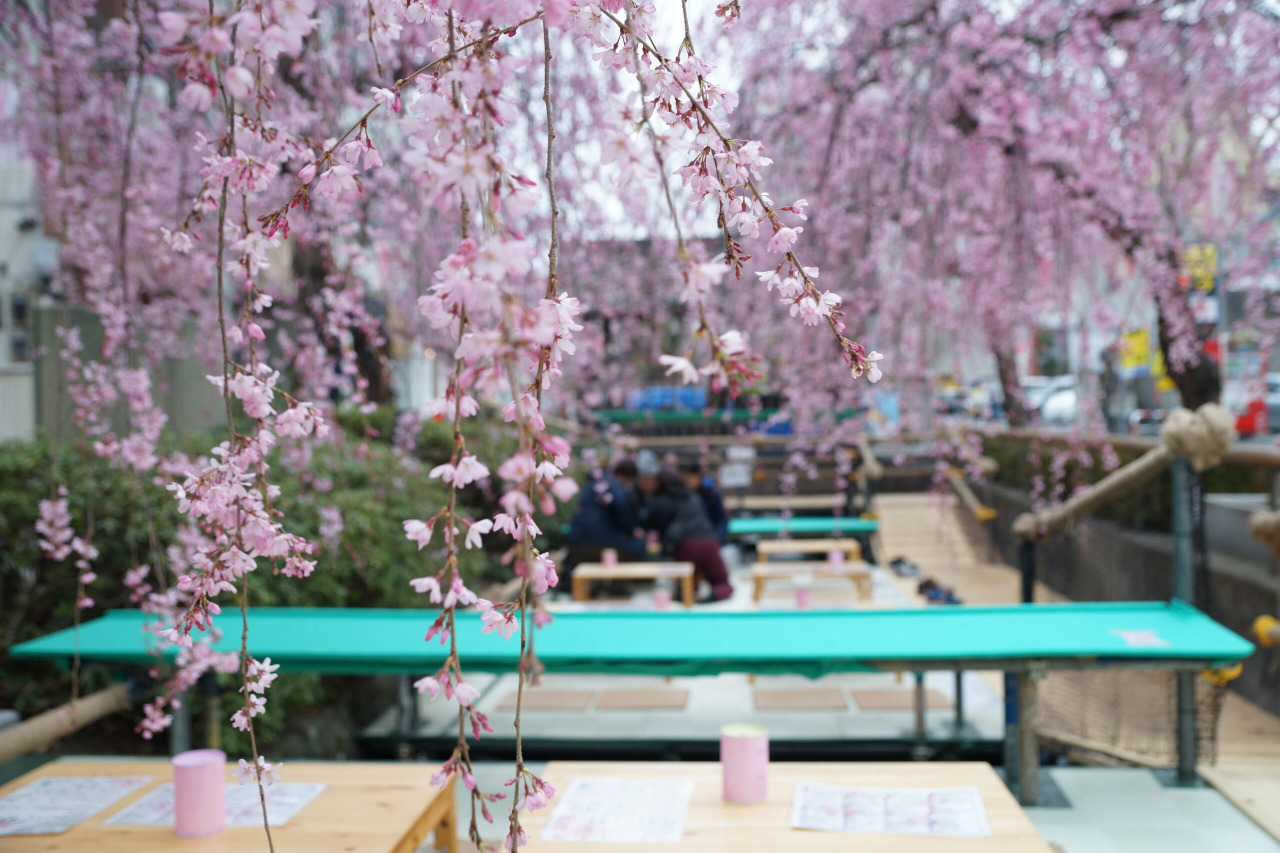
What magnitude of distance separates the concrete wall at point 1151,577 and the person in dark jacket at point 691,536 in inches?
73.0

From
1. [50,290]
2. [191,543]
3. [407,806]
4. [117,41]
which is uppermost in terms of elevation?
[117,41]

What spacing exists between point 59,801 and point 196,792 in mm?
424

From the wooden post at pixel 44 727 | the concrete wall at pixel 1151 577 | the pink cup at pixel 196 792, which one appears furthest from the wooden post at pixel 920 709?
the wooden post at pixel 44 727

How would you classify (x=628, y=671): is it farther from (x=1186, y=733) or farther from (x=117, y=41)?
(x=117, y=41)

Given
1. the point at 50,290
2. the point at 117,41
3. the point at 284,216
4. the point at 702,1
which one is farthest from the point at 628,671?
the point at 50,290

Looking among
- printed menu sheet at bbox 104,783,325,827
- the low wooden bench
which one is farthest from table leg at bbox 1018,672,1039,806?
the low wooden bench

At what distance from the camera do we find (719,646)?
2.58m

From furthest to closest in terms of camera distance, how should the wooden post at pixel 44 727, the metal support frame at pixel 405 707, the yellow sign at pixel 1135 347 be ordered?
the yellow sign at pixel 1135 347, the metal support frame at pixel 405 707, the wooden post at pixel 44 727

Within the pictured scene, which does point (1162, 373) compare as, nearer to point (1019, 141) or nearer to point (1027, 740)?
point (1019, 141)

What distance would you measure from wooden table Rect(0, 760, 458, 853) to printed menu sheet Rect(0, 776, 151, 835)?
2 centimetres

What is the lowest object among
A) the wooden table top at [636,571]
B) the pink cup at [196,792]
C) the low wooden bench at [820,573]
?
the low wooden bench at [820,573]

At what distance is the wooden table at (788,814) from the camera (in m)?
1.54

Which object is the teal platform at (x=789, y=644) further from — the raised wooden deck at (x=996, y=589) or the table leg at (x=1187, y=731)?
the raised wooden deck at (x=996, y=589)

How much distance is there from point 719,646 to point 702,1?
8.77 feet
